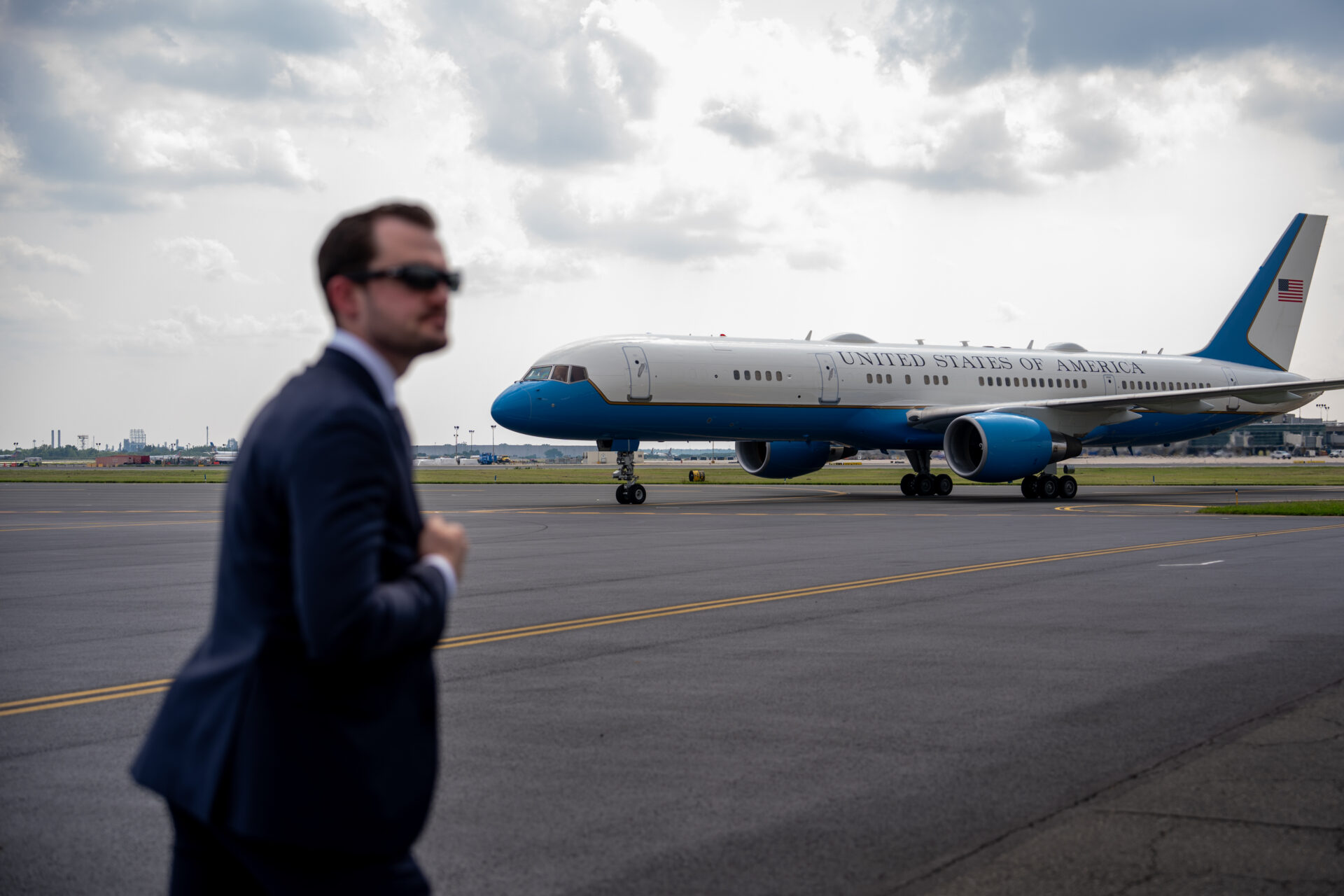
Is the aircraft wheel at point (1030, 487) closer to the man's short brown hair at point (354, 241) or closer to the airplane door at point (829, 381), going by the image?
the airplane door at point (829, 381)

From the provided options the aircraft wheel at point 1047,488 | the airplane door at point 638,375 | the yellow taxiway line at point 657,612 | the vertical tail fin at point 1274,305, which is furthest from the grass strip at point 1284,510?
the vertical tail fin at point 1274,305

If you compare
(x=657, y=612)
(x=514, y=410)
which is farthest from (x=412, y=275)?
(x=514, y=410)

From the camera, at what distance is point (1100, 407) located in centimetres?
3173

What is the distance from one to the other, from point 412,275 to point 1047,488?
32.1 metres

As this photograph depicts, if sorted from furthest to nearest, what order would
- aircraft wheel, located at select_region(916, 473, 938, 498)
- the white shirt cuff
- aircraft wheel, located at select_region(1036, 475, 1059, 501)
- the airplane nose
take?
aircraft wheel, located at select_region(916, 473, 938, 498), aircraft wheel, located at select_region(1036, 475, 1059, 501), the airplane nose, the white shirt cuff

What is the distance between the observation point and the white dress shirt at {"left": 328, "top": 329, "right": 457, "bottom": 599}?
7.48 ft

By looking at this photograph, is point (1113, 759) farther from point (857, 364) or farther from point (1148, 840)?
point (857, 364)

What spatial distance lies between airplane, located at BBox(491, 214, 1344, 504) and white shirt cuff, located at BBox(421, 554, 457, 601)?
24774mm

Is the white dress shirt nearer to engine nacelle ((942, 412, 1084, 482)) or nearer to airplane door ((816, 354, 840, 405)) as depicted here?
engine nacelle ((942, 412, 1084, 482))

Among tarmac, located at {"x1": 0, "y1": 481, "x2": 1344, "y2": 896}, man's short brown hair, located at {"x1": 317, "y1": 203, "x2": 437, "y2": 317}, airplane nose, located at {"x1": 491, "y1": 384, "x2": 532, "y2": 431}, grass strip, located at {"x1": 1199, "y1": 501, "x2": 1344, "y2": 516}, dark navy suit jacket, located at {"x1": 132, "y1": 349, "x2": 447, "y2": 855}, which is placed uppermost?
airplane nose, located at {"x1": 491, "y1": 384, "x2": 532, "y2": 431}

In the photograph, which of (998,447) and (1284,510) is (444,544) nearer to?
(1284,510)

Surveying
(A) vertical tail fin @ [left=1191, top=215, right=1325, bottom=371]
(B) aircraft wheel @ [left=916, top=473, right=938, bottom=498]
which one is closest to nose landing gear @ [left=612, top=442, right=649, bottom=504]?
(B) aircraft wheel @ [left=916, top=473, right=938, bottom=498]

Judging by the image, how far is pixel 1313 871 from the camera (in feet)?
13.3

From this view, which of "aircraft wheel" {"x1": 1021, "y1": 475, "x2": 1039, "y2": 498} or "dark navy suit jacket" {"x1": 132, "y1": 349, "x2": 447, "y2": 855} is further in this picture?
"aircraft wheel" {"x1": 1021, "y1": 475, "x2": 1039, "y2": 498}
